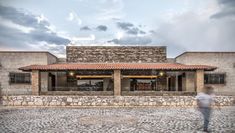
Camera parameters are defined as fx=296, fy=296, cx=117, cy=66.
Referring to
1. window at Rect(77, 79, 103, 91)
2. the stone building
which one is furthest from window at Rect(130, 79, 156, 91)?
window at Rect(77, 79, 103, 91)

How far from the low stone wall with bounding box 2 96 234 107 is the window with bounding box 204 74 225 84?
→ 5031 millimetres

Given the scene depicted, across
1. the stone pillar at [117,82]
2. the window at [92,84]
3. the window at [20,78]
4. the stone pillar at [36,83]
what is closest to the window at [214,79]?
the stone pillar at [117,82]

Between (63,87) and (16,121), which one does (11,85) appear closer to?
(63,87)

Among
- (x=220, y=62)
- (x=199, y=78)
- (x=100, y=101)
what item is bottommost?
(x=100, y=101)

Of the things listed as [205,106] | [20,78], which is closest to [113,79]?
[20,78]

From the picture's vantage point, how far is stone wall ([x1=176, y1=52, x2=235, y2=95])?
87.6 ft

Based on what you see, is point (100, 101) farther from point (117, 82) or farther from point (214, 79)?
point (214, 79)

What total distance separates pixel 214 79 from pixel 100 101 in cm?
1115

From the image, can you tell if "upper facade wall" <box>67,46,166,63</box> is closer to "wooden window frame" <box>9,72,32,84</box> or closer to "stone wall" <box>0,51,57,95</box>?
"stone wall" <box>0,51,57,95</box>

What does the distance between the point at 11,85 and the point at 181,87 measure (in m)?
15.7

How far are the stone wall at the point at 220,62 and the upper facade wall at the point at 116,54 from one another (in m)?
3.48

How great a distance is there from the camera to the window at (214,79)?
2664 centimetres

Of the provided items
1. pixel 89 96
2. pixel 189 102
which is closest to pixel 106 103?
pixel 89 96

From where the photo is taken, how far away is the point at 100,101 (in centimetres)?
2212
